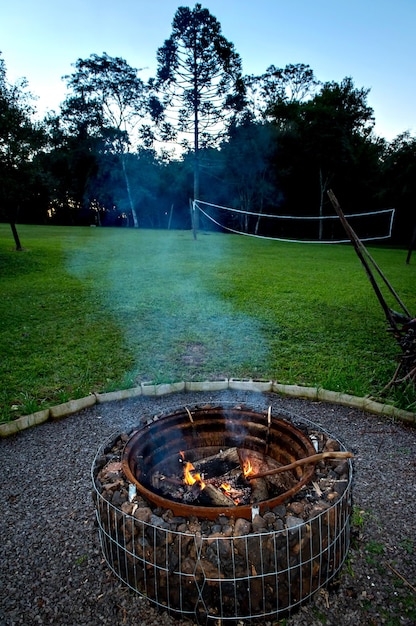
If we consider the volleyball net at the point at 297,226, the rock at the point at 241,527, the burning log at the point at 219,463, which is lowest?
the burning log at the point at 219,463

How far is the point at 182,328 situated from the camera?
→ 221 inches

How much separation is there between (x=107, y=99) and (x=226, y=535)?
30.3 m

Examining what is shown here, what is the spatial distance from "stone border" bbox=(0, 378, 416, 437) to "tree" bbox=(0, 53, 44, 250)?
877 centimetres

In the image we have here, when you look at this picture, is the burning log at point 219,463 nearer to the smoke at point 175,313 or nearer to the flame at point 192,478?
the flame at point 192,478

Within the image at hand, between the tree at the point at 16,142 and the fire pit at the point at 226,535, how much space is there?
33.8ft

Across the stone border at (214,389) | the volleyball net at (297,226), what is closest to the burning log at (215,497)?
the stone border at (214,389)

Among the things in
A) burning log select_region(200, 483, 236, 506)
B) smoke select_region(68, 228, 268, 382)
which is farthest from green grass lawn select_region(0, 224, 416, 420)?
burning log select_region(200, 483, 236, 506)

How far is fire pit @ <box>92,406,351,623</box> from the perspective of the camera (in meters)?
1.49

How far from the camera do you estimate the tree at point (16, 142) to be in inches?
383

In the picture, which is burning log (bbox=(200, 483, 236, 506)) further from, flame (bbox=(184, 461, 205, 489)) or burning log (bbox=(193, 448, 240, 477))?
burning log (bbox=(193, 448, 240, 477))

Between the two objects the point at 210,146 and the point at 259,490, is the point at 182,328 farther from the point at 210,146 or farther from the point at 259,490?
the point at 210,146

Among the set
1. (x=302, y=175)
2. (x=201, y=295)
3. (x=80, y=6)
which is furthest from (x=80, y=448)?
(x=302, y=175)

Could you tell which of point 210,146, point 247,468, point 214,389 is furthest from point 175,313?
point 210,146

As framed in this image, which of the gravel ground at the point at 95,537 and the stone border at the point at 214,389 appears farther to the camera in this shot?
the stone border at the point at 214,389
